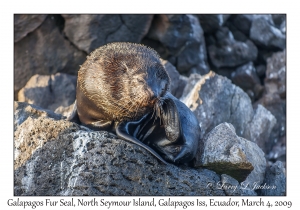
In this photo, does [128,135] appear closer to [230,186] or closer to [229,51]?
[230,186]

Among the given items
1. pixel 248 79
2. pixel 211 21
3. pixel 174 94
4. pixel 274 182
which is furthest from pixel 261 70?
pixel 274 182

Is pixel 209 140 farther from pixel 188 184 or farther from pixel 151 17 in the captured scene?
pixel 151 17

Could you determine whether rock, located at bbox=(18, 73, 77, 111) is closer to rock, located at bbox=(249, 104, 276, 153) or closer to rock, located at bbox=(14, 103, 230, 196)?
rock, located at bbox=(249, 104, 276, 153)

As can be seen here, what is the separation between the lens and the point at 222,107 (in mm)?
12250

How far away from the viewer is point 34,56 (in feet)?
54.4

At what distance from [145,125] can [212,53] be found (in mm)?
10923

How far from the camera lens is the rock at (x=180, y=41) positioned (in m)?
17.5

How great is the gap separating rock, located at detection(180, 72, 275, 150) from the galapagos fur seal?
2.94 m

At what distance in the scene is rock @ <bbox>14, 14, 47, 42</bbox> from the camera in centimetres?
1603

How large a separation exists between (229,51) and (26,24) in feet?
20.7

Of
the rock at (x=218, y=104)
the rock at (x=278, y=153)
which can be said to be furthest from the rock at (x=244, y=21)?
the rock at (x=218, y=104)

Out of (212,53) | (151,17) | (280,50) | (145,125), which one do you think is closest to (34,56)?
(151,17)

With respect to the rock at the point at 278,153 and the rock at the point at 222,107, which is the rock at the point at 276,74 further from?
the rock at the point at 222,107

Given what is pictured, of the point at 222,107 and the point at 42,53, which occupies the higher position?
the point at 42,53
